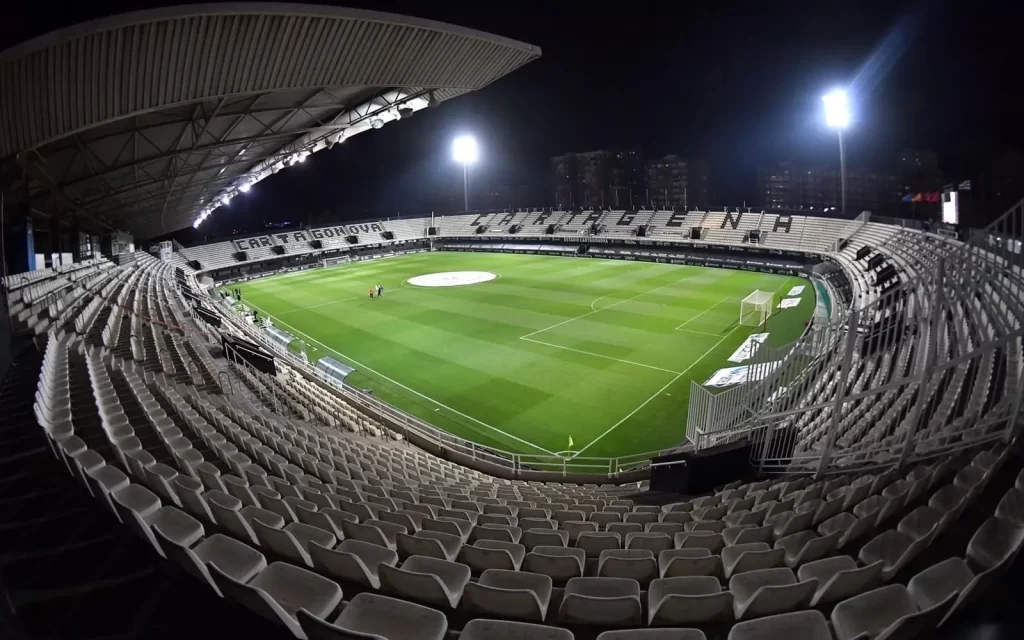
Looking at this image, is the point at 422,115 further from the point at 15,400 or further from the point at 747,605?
the point at 747,605

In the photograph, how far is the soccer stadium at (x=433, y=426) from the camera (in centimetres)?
341

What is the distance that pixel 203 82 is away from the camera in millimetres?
12836

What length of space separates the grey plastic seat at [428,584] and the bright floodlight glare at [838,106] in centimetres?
4107

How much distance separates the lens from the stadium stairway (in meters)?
3.25

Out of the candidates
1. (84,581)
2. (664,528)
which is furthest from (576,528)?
(84,581)

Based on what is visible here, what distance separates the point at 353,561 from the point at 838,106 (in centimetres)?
4168

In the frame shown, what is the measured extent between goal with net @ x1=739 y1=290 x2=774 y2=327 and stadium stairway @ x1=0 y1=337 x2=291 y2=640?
2556 centimetres

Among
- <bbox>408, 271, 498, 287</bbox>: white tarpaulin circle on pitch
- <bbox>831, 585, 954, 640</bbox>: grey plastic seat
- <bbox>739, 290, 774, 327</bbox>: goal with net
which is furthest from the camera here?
<bbox>408, 271, 498, 287</bbox>: white tarpaulin circle on pitch

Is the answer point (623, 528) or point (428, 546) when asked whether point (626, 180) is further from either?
point (428, 546)

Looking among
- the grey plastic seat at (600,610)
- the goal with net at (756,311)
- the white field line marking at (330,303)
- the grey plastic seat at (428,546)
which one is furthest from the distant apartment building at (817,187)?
the grey plastic seat at (600,610)

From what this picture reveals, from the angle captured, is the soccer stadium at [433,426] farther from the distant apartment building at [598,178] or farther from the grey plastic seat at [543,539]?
the distant apartment building at [598,178]

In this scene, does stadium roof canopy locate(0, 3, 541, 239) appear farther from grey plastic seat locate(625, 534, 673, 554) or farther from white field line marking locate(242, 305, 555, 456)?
grey plastic seat locate(625, 534, 673, 554)

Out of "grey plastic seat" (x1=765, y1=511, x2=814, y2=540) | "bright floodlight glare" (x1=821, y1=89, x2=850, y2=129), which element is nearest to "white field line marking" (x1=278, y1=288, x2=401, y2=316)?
"grey plastic seat" (x1=765, y1=511, x2=814, y2=540)

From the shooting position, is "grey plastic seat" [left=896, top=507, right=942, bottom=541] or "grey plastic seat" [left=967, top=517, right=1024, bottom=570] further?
"grey plastic seat" [left=896, top=507, right=942, bottom=541]
